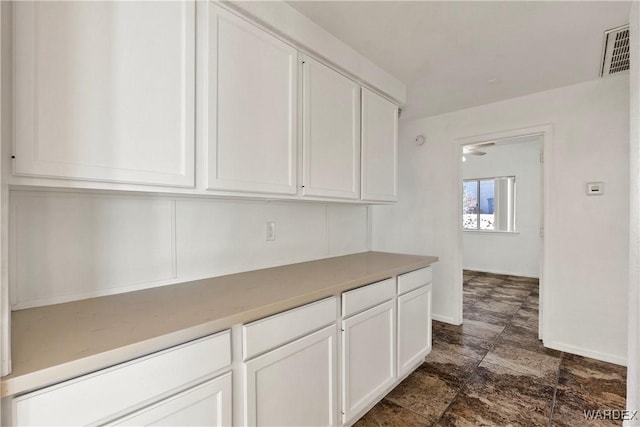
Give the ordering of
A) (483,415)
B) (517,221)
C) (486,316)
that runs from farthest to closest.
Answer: (517,221)
(486,316)
(483,415)

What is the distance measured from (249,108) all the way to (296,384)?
131 cm

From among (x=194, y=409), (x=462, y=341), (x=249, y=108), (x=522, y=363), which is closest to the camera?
(x=194, y=409)

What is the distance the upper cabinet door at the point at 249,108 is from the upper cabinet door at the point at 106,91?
4.2 inches

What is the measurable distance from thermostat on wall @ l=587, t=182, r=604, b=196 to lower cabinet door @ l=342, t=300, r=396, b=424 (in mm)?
2077

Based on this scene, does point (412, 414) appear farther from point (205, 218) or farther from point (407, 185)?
point (407, 185)

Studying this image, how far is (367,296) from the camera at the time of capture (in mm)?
1817

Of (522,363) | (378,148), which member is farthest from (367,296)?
(522,363)

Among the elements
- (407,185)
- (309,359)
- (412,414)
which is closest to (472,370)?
(412,414)

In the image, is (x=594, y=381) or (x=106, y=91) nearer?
(x=106, y=91)

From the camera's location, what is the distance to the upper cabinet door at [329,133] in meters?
1.83

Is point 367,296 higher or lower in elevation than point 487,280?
higher

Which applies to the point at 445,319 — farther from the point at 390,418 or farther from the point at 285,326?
the point at 285,326

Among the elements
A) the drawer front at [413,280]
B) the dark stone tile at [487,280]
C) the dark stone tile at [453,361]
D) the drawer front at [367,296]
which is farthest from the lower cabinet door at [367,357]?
the dark stone tile at [487,280]

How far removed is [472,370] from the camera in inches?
96.7
